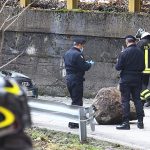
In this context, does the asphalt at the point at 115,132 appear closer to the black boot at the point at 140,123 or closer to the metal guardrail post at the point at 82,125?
the black boot at the point at 140,123

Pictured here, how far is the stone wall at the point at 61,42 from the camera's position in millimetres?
13672

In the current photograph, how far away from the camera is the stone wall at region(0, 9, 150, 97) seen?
1367 centimetres

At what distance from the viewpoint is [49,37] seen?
1441 centimetres

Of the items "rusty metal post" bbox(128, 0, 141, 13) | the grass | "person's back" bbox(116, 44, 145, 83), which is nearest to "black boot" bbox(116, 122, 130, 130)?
"person's back" bbox(116, 44, 145, 83)

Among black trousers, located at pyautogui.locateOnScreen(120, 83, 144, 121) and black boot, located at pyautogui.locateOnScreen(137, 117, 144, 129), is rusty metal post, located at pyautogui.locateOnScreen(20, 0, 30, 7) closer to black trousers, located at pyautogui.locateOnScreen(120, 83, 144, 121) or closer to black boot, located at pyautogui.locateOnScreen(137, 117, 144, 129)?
black trousers, located at pyautogui.locateOnScreen(120, 83, 144, 121)

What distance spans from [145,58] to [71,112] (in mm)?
4004

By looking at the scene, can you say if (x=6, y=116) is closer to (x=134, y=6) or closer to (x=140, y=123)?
(x=140, y=123)

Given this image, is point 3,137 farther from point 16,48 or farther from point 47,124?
point 16,48

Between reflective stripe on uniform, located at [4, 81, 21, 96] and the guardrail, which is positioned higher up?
reflective stripe on uniform, located at [4, 81, 21, 96]

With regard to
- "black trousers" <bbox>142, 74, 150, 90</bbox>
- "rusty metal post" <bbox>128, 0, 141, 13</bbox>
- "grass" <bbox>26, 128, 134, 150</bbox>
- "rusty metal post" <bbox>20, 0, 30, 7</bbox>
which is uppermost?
"rusty metal post" <bbox>20, 0, 30, 7</bbox>

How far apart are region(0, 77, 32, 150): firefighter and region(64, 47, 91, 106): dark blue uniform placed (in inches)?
256

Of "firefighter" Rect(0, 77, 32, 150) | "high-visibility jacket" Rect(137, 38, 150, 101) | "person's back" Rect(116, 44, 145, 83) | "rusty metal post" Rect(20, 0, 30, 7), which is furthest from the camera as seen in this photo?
"rusty metal post" Rect(20, 0, 30, 7)

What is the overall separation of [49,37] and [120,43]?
189cm

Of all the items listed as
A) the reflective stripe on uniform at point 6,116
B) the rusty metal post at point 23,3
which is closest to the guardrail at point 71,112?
the reflective stripe on uniform at point 6,116
